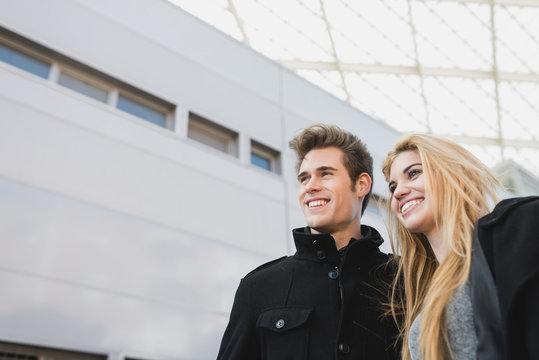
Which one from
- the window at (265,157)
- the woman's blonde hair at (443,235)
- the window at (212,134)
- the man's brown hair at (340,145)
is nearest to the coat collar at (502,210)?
the woman's blonde hair at (443,235)

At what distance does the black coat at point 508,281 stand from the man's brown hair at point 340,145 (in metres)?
1.52

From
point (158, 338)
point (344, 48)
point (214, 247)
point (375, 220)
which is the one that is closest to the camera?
Result: point (158, 338)

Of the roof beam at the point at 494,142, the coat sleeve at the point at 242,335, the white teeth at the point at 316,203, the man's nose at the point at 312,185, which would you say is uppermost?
the roof beam at the point at 494,142

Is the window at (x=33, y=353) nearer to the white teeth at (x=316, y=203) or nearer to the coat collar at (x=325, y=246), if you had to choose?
the coat collar at (x=325, y=246)

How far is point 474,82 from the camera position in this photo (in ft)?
77.8

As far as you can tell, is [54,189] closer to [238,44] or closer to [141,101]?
[141,101]

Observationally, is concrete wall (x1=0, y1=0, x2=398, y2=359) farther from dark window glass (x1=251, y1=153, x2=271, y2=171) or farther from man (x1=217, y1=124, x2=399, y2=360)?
man (x1=217, y1=124, x2=399, y2=360)

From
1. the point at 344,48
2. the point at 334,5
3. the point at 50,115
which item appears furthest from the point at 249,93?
the point at 344,48

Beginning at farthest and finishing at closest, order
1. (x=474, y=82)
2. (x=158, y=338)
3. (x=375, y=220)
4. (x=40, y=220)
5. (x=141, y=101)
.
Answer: (x=474, y=82) → (x=375, y=220) → (x=141, y=101) → (x=158, y=338) → (x=40, y=220)

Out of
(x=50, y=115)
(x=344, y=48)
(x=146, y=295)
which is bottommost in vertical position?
(x=146, y=295)

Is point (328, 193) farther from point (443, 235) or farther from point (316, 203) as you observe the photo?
point (443, 235)

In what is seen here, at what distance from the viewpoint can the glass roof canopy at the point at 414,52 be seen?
18.2m

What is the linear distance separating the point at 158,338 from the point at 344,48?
1701 cm

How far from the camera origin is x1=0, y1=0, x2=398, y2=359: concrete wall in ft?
18.2
